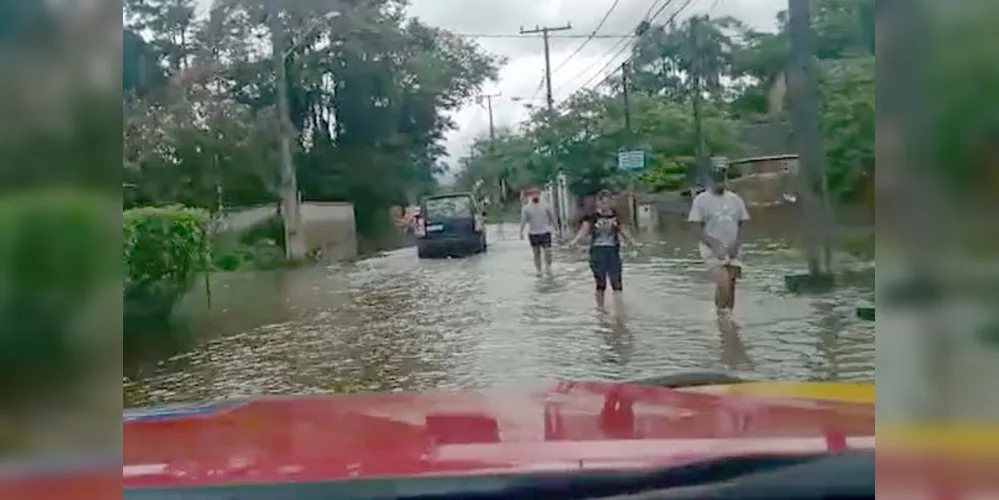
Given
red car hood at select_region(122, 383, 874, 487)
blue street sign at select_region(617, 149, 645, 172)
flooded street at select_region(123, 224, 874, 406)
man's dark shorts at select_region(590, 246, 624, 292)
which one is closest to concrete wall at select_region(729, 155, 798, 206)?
flooded street at select_region(123, 224, 874, 406)

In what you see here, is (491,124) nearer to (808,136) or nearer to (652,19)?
(808,136)

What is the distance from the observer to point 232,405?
141 cm

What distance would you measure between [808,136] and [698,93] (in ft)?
2.60

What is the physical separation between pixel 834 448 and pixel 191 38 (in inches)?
89.4

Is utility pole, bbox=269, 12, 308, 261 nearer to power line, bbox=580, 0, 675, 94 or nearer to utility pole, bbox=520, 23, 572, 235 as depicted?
utility pole, bbox=520, 23, 572, 235

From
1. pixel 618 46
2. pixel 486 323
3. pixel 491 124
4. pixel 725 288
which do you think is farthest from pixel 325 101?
pixel 725 288

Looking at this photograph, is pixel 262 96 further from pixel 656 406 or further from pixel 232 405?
pixel 656 406

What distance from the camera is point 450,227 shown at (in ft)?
12.7

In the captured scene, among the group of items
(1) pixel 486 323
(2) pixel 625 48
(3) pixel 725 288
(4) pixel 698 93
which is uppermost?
(2) pixel 625 48

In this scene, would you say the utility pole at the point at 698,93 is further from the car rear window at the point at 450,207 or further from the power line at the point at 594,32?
the car rear window at the point at 450,207

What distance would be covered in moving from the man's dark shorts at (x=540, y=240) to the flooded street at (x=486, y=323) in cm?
5

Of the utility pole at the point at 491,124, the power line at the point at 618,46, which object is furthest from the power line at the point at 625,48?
the utility pole at the point at 491,124
